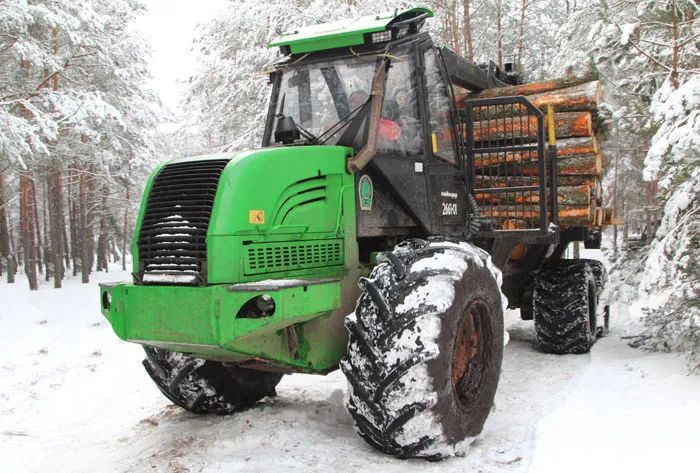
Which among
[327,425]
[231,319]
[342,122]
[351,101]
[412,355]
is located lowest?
[327,425]

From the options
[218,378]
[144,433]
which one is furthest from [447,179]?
[144,433]

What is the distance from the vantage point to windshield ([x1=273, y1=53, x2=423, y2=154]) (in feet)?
17.0

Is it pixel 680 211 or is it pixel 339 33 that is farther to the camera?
pixel 680 211

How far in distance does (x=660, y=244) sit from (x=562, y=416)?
7.74ft

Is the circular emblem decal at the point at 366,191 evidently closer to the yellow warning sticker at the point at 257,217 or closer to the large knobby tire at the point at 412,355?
the large knobby tire at the point at 412,355

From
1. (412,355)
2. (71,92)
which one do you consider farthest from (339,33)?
(71,92)

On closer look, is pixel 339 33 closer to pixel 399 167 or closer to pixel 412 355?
pixel 399 167

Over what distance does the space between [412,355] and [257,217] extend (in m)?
1.33

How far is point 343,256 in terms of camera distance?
4879mm

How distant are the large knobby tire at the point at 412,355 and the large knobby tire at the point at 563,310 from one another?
3509 millimetres

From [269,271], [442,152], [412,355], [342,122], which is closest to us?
[412,355]

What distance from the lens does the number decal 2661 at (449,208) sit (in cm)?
589

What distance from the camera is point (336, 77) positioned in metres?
5.35

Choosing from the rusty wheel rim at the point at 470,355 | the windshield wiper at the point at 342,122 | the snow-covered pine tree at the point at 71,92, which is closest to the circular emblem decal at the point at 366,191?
the windshield wiper at the point at 342,122
